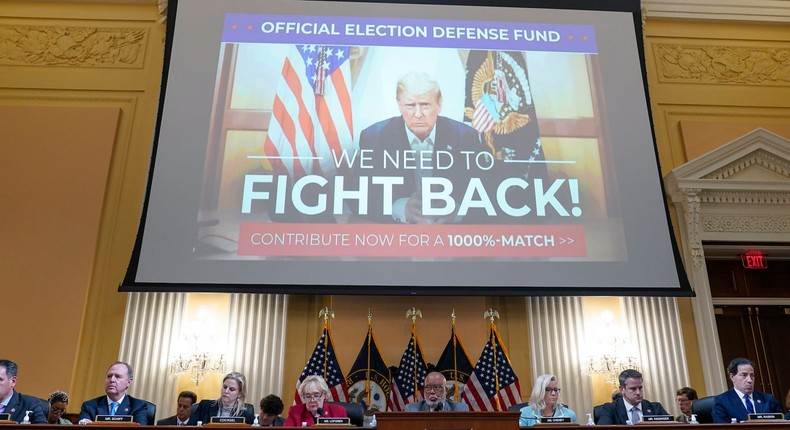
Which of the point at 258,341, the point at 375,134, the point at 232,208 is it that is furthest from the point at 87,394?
the point at 375,134

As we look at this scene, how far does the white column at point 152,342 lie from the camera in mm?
6090

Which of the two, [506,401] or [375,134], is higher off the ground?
[375,134]

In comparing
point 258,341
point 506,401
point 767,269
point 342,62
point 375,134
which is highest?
point 342,62

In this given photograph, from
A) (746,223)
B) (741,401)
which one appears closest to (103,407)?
(741,401)

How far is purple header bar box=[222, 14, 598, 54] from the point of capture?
21.8 feet

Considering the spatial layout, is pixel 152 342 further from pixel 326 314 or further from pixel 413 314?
pixel 413 314

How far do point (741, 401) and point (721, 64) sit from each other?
15.0 ft

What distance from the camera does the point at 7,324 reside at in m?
6.31

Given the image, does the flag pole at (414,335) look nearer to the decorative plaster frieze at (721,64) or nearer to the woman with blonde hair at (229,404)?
the woman with blonde hair at (229,404)

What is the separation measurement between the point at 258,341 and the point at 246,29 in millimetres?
2908

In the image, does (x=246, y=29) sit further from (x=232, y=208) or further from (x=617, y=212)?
(x=617, y=212)

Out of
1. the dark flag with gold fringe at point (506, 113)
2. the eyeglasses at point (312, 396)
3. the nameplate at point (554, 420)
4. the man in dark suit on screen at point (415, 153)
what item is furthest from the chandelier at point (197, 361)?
the nameplate at point (554, 420)

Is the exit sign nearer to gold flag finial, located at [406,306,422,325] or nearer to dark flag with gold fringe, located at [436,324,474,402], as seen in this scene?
dark flag with gold fringe, located at [436,324,474,402]

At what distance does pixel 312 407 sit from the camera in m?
4.41
